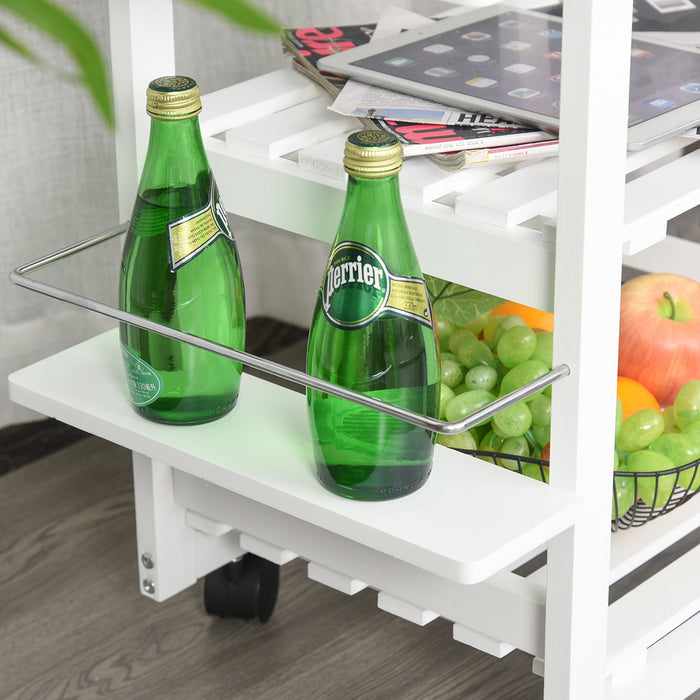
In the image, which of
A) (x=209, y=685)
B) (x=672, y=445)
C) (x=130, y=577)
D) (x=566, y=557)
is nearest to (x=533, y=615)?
(x=566, y=557)

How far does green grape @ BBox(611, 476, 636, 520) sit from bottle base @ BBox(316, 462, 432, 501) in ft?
0.67

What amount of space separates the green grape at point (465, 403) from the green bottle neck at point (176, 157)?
0.83ft

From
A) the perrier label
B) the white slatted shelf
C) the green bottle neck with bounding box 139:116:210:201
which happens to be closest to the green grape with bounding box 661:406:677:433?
the white slatted shelf

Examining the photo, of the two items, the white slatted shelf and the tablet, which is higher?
the tablet

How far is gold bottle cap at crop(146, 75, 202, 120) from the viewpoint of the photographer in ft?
2.31

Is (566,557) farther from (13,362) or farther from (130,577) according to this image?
(13,362)

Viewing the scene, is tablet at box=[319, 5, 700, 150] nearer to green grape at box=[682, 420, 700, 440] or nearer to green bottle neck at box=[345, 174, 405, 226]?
green bottle neck at box=[345, 174, 405, 226]

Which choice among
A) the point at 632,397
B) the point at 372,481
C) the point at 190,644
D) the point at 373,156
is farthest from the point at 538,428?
the point at 190,644

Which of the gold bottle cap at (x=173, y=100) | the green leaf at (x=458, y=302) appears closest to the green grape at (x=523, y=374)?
the green leaf at (x=458, y=302)

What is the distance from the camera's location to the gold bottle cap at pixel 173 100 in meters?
0.70

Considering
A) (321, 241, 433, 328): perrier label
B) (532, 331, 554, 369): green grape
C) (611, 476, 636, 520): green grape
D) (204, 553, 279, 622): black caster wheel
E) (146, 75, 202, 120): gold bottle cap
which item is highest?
(146, 75, 202, 120): gold bottle cap

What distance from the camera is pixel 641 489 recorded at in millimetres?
861

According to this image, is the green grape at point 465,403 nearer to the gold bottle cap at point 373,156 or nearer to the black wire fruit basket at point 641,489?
the black wire fruit basket at point 641,489

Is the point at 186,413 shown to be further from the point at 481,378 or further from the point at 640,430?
the point at 640,430
